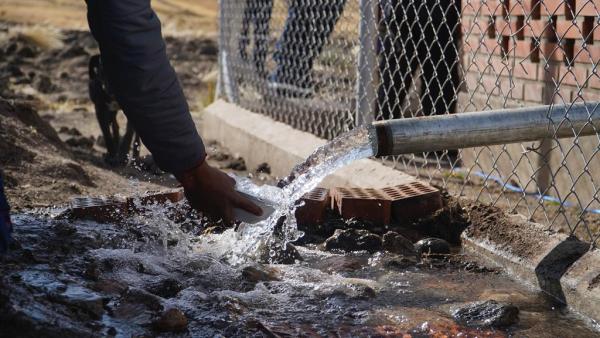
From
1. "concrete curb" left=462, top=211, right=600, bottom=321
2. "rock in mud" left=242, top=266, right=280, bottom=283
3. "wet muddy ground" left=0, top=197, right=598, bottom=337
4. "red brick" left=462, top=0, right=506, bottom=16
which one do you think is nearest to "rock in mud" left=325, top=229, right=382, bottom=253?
"wet muddy ground" left=0, top=197, right=598, bottom=337

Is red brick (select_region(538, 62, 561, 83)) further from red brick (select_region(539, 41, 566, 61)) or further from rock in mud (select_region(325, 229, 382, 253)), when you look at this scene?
rock in mud (select_region(325, 229, 382, 253))

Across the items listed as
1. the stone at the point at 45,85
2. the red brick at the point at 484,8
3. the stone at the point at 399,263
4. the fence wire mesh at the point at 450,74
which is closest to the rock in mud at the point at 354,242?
the stone at the point at 399,263

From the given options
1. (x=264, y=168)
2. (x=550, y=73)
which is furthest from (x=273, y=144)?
(x=550, y=73)

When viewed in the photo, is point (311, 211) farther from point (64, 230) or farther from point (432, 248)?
point (64, 230)

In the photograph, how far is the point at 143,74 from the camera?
2.80 m

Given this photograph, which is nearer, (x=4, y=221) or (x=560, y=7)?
(x=4, y=221)

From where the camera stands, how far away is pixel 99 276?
133 inches

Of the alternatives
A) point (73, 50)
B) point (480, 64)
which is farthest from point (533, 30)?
point (73, 50)

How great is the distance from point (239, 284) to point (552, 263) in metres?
1.27

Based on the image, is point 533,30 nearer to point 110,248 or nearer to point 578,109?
point 578,109

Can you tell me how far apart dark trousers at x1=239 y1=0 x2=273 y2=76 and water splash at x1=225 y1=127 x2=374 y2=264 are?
11.9 feet

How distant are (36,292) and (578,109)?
7.28ft

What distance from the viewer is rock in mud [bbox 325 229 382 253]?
4.24m

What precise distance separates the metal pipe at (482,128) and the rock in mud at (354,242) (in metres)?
0.80
